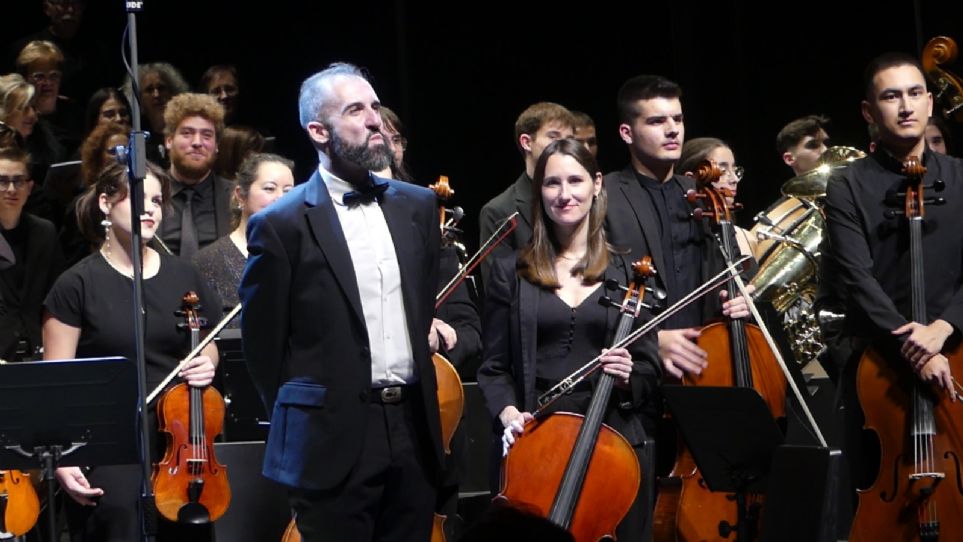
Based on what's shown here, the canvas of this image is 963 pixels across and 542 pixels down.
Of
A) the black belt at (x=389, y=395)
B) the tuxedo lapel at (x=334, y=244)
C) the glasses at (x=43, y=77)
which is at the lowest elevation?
the black belt at (x=389, y=395)

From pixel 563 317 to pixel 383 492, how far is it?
1022 millimetres

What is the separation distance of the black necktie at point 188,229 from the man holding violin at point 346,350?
2144 mm

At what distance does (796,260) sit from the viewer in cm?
574

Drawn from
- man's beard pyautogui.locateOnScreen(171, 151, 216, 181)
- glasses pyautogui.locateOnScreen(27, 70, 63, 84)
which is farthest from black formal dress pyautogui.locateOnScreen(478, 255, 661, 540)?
glasses pyautogui.locateOnScreen(27, 70, 63, 84)

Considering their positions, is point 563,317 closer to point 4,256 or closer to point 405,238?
point 405,238

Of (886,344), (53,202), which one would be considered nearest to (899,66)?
(886,344)

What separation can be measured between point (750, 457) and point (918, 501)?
59cm

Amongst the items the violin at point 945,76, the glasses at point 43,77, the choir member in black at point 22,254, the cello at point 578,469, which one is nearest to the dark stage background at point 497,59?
the glasses at point 43,77

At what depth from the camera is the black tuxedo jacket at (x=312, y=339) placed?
11.0ft

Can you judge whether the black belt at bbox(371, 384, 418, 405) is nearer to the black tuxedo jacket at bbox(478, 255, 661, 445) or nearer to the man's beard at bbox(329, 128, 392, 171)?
the man's beard at bbox(329, 128, 392, 171)

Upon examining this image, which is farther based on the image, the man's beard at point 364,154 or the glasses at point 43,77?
the glasses at point 43,77

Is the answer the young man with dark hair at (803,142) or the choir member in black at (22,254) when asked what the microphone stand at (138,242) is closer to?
the choir member in black at (22,254)

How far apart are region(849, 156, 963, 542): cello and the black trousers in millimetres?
1468

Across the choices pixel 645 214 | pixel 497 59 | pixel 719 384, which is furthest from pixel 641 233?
pixel 497 59
